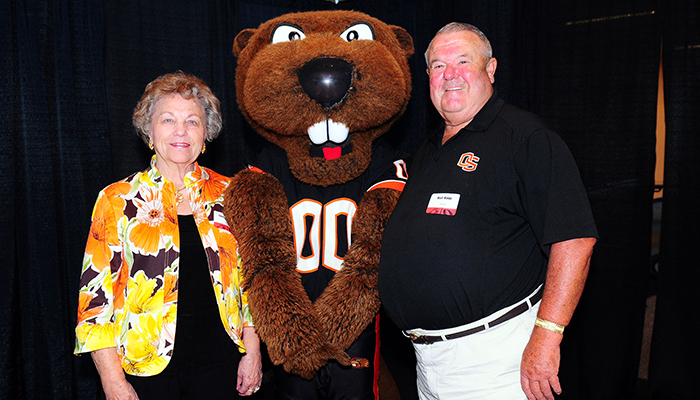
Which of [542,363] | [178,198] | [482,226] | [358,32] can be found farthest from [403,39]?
[542,363]

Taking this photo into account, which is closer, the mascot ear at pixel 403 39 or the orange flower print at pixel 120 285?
the orange flower print at pixel 120 285

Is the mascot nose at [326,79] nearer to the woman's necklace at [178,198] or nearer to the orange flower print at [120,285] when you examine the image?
the woman's necklace at [178,198]

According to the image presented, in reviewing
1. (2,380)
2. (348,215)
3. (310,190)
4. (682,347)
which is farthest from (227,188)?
(682,347)

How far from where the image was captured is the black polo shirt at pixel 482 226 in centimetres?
131

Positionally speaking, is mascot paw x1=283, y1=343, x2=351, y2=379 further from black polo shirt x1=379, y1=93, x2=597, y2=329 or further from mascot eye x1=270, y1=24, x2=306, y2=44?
mascot eye x1=270, y1=24, x2=306, y2=44

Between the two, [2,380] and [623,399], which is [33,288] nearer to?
[2,380]

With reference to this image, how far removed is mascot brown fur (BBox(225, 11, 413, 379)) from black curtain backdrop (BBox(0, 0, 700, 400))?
133 centimetres

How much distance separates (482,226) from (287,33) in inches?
37.5

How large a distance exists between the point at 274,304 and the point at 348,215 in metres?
0.38

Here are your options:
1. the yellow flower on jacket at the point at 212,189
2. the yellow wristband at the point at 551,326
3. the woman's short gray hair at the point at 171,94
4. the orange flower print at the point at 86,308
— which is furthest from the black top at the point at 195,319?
the yellow wristband at the point at 551,326

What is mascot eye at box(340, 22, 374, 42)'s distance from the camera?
1.69 meters

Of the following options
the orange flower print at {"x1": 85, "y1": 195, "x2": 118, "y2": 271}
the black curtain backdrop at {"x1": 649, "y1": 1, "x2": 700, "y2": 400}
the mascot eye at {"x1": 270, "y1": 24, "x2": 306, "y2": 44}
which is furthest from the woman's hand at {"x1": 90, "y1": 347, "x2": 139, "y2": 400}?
the black curtain backdrop at {"x1": 649, "y1": 1, "x2": 700, "y2": 400}

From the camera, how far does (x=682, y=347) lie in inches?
93.7

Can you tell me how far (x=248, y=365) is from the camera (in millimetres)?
1656
